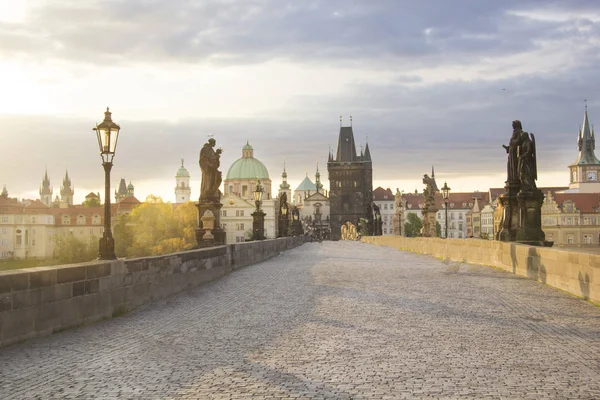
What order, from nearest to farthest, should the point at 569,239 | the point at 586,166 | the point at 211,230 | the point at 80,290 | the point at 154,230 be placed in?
the point at 80,290, the point at 211,230, the point at 154,230, the point at 569,239, the point at 586,166

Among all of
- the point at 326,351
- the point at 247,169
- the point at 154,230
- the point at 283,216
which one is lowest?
the point at 326,351

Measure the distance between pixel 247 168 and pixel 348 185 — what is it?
81.7 feet

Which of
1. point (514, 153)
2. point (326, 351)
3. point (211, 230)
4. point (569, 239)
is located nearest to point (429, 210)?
point (211, 230)

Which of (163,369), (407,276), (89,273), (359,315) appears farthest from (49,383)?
(407,276)

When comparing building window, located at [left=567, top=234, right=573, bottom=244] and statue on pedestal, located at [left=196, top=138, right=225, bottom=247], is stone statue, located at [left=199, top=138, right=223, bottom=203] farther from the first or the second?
building window, located at [left=567, top=234, right=573, bottom=244]

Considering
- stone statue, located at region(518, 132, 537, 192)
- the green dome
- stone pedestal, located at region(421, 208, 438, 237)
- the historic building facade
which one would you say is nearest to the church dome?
the green dome

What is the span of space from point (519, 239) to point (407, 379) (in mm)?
15041

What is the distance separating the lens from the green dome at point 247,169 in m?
177

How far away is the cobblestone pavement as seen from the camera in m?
6.43

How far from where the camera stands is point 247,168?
178 meters

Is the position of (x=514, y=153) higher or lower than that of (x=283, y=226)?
higher

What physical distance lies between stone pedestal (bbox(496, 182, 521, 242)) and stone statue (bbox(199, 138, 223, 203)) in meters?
10.8

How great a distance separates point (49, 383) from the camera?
6688 millimetres

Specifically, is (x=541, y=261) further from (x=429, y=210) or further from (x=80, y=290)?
(x=429, y=210)
